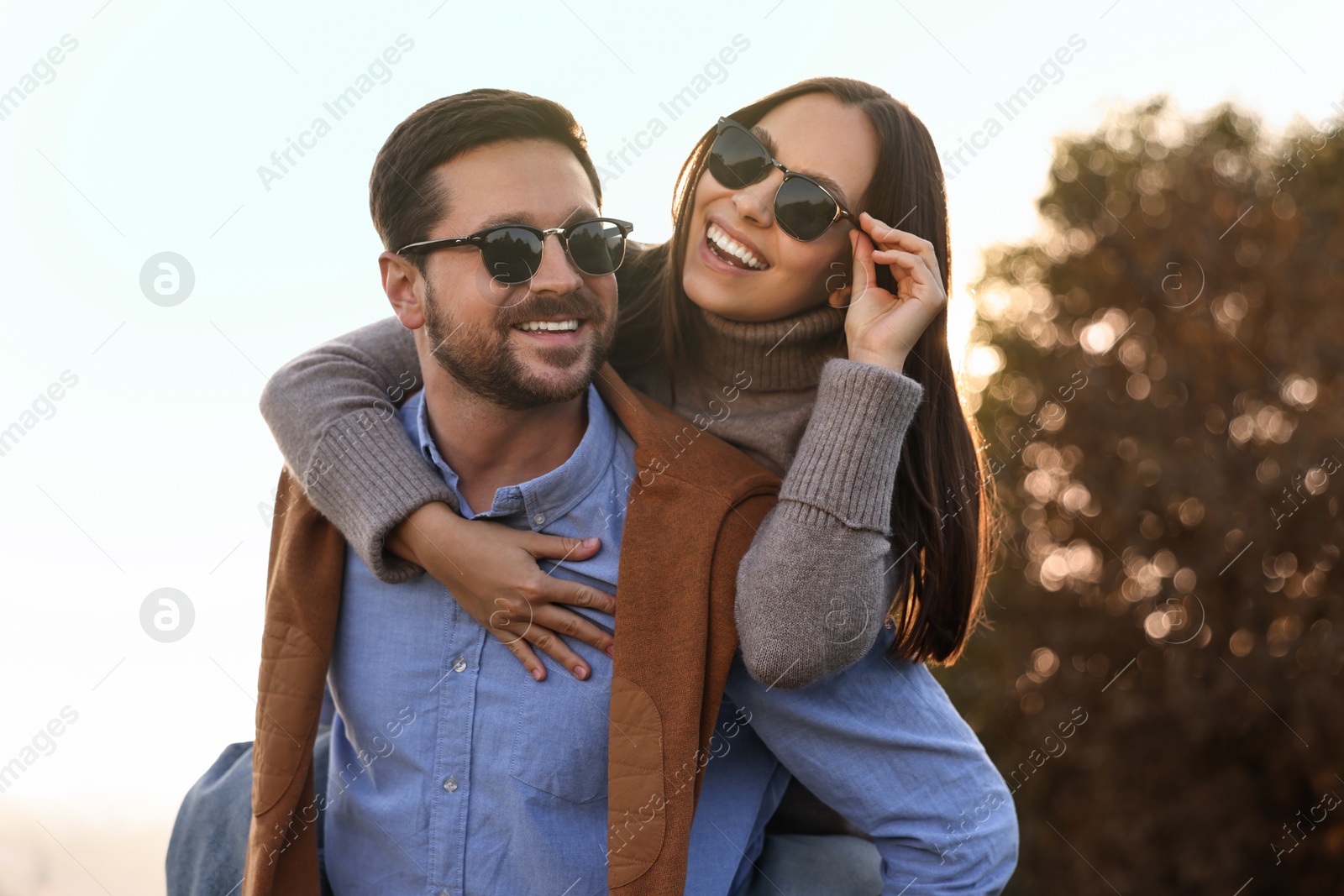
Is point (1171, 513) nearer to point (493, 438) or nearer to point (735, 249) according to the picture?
point (735, 249)

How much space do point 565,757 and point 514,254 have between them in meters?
0.99

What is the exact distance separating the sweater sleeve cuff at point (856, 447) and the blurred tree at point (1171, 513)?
14.1 feet

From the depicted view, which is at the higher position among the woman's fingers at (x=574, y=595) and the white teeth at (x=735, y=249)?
the white teeth at (x=735, y=249)

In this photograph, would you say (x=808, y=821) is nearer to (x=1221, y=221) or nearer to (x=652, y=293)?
(x=652, y=293)

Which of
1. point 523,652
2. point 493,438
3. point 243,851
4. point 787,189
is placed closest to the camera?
point 523,652

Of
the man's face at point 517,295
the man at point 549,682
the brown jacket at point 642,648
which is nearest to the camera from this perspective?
the brown jacket at point 642,648

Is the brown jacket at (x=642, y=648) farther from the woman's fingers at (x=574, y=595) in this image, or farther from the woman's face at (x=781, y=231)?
the woman's face at (x=781, y=231)

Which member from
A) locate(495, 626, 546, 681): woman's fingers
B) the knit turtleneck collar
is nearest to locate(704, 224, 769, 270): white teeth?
the knit turtleneck collar

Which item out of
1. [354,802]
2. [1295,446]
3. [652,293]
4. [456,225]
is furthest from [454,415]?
[1295,446]

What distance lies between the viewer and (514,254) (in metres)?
2.21

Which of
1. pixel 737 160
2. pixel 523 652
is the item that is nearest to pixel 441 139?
pixel 737 160

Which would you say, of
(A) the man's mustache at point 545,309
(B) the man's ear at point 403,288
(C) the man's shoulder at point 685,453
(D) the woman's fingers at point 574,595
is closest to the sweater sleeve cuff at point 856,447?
(C) the man's shoulder at point 685,453

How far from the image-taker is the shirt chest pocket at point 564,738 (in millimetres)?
2164

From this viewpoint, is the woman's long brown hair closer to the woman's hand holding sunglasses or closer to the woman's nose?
the woman's hand holding sunglasses
